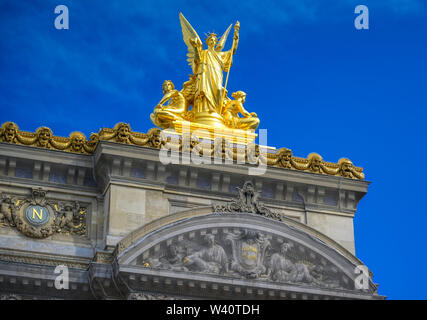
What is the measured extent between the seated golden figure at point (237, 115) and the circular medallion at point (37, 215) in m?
6.70

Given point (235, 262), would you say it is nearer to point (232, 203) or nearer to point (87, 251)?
point (232, 203)

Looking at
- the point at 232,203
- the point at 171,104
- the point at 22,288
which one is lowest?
the point at 22,288

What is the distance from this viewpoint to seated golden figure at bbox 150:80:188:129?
126ft

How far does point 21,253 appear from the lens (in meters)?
34.5

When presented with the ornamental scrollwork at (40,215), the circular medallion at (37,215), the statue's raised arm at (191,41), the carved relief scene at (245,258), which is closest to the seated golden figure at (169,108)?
the statue's raised arm at (191,41)

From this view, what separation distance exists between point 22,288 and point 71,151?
4.45m

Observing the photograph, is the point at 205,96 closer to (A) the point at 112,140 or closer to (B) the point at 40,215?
(A) the point at 112,140

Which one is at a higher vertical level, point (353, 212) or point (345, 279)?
point (353, 212)

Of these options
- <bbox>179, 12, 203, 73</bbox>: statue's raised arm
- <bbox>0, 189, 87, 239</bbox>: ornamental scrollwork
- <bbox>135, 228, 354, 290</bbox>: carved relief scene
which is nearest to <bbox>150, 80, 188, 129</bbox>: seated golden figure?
<bbox>179, 12, 203, 73</bbox>: statue's raised arm

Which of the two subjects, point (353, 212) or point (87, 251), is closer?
point (87, 251)

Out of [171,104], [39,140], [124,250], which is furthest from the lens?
[171,104]

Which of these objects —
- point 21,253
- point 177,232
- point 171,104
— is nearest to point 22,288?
point 21,253

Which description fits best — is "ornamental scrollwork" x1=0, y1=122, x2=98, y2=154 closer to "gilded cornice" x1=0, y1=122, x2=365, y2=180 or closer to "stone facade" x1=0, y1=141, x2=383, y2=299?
"gilded cornice" x1=0, y1=122, x2=365, y2=180

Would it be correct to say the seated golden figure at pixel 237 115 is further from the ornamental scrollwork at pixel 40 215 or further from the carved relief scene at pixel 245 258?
the ornamental scrollwork at pixel 40 215
